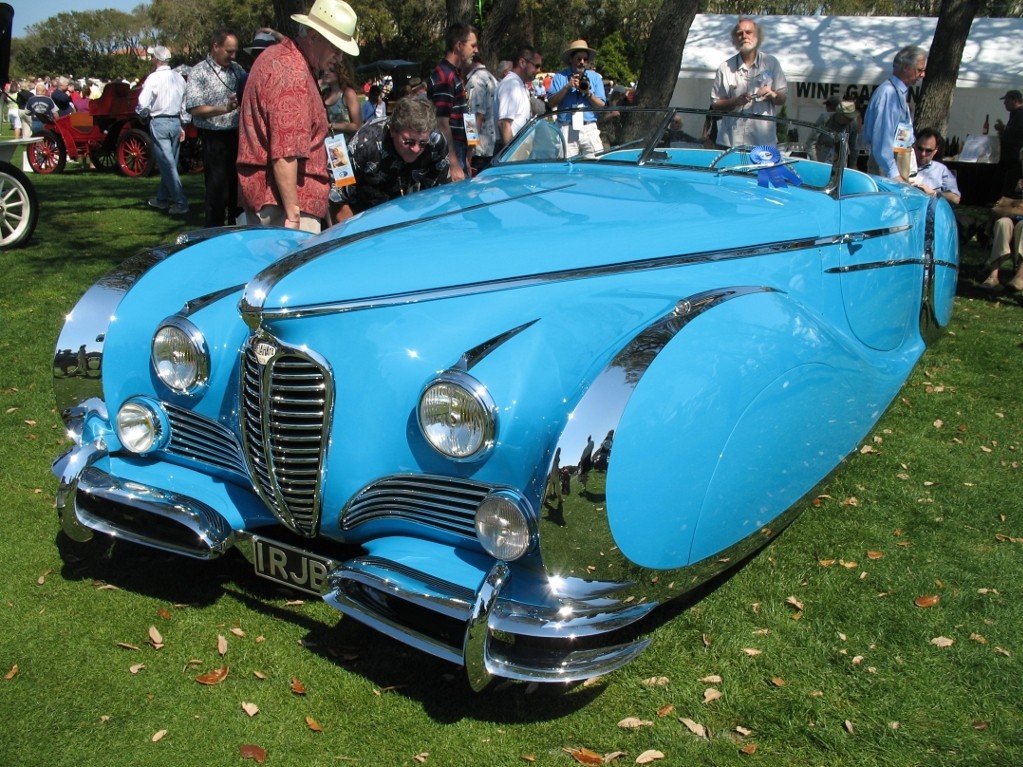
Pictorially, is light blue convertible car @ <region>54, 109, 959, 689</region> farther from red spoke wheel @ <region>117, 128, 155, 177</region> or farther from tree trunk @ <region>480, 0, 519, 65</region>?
red spoke wheel @ <region>117, 128, 155, 177</region>

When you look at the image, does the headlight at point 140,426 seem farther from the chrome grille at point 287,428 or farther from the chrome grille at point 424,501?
the chrome grille at point 424,501

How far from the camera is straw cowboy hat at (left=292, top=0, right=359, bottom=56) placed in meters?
4.79

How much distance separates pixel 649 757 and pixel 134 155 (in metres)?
14.9

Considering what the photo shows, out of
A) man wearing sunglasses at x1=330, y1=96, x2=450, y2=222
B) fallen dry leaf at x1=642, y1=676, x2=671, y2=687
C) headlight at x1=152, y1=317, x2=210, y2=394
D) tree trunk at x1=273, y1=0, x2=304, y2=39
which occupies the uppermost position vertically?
tree trunk at x1=273, y1=0, x2=304, y2=39

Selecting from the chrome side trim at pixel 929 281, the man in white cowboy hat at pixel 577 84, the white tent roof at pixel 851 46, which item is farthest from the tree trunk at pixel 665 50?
the white tent roof at pixel 851 46

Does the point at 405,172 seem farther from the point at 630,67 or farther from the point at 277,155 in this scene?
the point at 630,67

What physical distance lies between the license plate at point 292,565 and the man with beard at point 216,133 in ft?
17.0

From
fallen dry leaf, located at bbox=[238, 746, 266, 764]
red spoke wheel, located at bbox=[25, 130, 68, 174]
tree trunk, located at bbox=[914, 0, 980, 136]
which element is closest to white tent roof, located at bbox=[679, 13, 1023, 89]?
tree trunk, located at bbox=[914, 0, 980, 136]

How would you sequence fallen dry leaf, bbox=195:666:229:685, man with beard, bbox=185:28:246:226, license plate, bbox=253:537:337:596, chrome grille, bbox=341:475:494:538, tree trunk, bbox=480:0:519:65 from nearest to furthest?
1. chrome grille, bbox=341:475:494:538
2. license plate, bbox=253:537:337:596
3. fallen dry leaf, bbox=195:666:229:685
4. man with beard, bbox=185:28:246:226
5. tree trunk, bbox=480:0:519:65

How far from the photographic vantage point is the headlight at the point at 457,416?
2.68 m

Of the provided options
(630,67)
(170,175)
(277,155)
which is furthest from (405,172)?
(630,67)

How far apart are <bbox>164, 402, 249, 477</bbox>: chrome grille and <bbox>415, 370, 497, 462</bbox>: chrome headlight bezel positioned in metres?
0.84

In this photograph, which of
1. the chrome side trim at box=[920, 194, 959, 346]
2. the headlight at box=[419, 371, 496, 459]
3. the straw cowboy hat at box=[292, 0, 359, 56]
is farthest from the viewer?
the chrome side trim at box=[920, 194, 959, 346]

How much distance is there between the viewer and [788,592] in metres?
3.62
